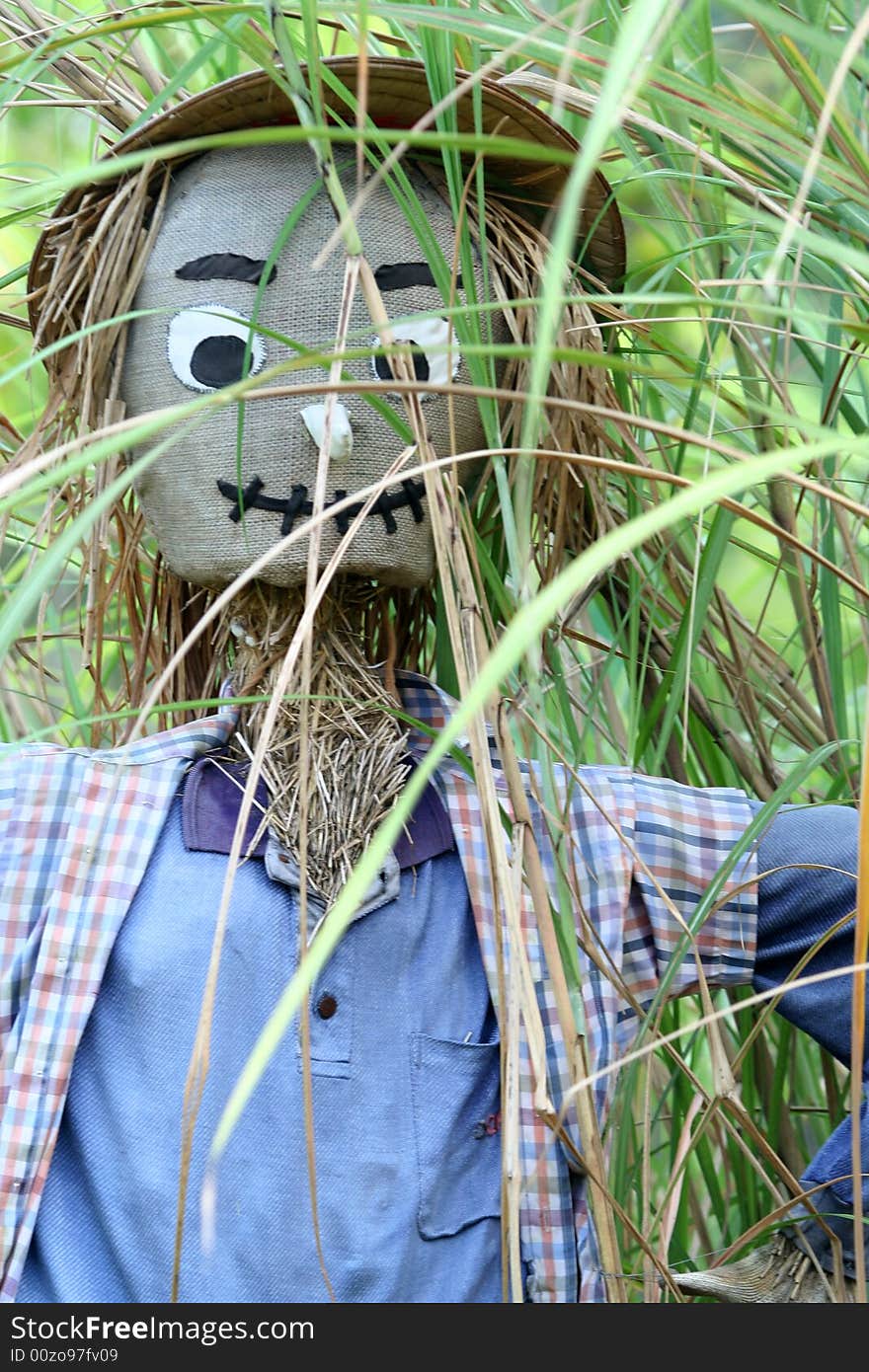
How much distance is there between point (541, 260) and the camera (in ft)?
2.62

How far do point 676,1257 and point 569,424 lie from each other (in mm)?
587

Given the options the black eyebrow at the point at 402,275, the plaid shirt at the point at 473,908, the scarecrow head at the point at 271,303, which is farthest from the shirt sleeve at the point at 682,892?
the black eyebrow at the point at 402,275

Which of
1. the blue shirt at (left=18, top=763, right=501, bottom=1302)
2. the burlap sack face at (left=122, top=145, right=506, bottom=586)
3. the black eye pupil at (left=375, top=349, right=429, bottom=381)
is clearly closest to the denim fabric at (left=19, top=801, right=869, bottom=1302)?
the blue shirt at (left=18, top=763, right=501, bottom=1302)

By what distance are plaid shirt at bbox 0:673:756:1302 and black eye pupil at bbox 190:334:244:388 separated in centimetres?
21

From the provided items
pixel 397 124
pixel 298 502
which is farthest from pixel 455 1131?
pixel 397 124

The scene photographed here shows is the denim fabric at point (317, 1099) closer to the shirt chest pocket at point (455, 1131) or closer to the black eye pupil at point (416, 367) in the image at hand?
the shirt chest pocket at point (455, 1131)

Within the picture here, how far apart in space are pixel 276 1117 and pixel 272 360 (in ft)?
1.39

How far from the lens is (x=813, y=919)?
785 millimetres

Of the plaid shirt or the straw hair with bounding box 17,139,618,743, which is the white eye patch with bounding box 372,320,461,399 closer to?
the straw hair with bounding box 17,139,618,743

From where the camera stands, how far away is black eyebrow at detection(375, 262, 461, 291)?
781 millimetres

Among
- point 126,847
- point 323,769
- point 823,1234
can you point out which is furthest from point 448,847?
point 823,1234

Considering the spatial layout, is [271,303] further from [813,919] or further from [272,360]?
[813,919]

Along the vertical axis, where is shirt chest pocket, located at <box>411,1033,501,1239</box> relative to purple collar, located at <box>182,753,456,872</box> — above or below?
below
